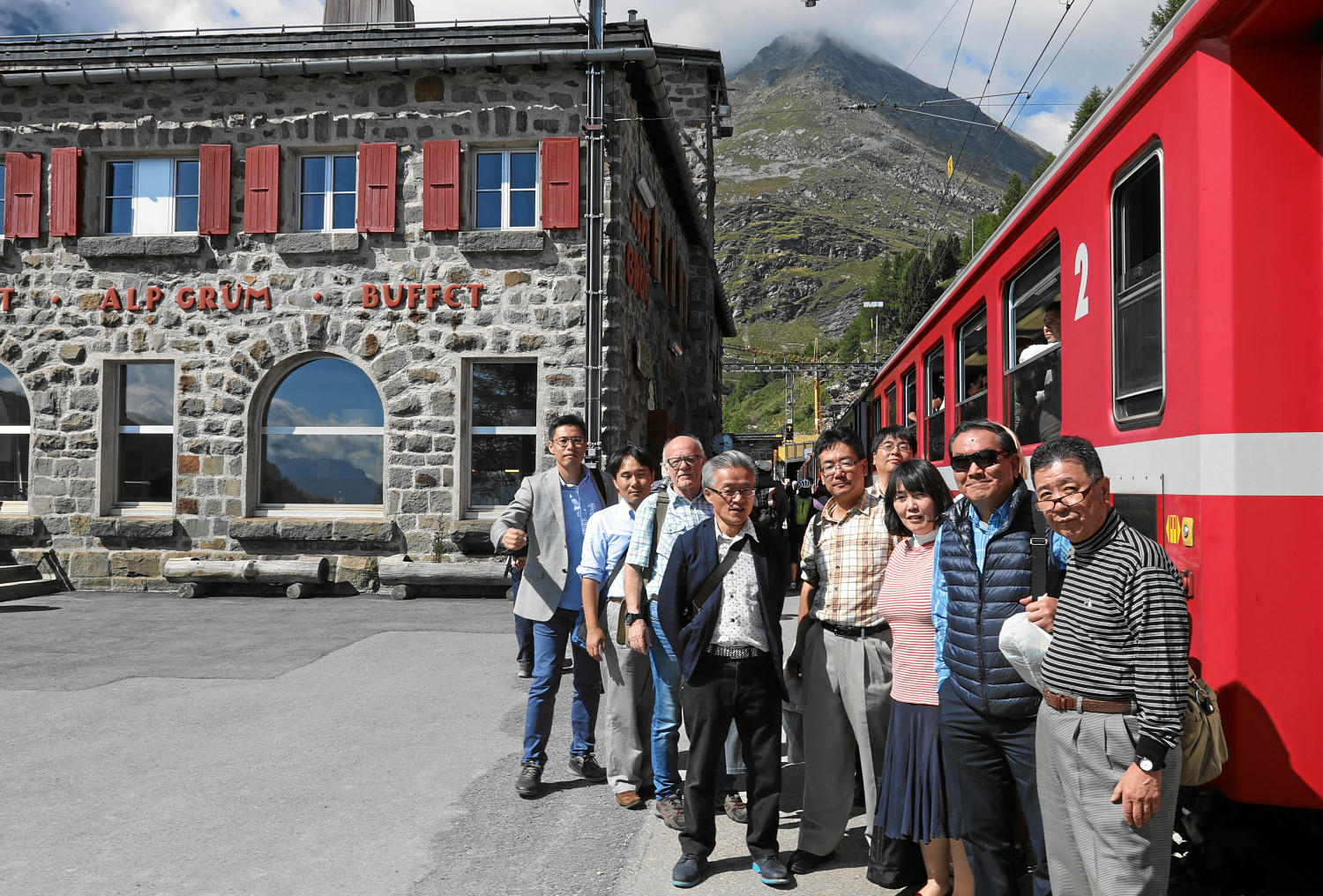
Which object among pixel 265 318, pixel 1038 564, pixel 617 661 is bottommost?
pixel 617 661

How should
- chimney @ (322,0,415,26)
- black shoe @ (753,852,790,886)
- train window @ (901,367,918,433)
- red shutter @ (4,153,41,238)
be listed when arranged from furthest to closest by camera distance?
1. chimney @ (322,0,415,26)
2. red shutter @ (4,153,41,238)
3. train window @ (901,367,918,433)
4. black shoe @ (753,852,790,886)

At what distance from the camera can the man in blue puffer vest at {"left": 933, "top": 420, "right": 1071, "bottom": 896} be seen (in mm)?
2951

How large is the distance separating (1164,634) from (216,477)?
12425 mm

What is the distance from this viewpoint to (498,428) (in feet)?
40.8

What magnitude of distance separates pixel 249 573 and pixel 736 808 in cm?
928

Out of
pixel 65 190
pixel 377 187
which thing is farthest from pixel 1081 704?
pixel 65 190

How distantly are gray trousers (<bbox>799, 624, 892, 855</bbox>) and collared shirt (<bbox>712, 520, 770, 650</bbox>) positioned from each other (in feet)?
1.09

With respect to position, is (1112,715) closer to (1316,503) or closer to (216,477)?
(1316,503)

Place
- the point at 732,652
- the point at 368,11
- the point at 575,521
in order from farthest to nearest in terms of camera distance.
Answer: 1. the point at 368,11
2. the point at 575,521
3. the point at 732,652

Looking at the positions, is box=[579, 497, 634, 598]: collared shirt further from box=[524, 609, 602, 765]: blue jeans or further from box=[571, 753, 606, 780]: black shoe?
box=[571, 753, 606, 780]: black shoe

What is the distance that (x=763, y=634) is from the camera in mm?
3801

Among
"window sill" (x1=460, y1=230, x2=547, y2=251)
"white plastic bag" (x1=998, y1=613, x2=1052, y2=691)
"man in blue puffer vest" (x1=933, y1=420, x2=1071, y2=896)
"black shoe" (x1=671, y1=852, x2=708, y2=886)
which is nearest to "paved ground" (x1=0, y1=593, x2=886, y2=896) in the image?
"black shoe" (x1=671, y1=852, x2=708, y2=886)

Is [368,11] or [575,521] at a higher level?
[368,11]

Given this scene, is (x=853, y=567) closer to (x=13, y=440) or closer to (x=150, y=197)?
(x=150, y=197)
